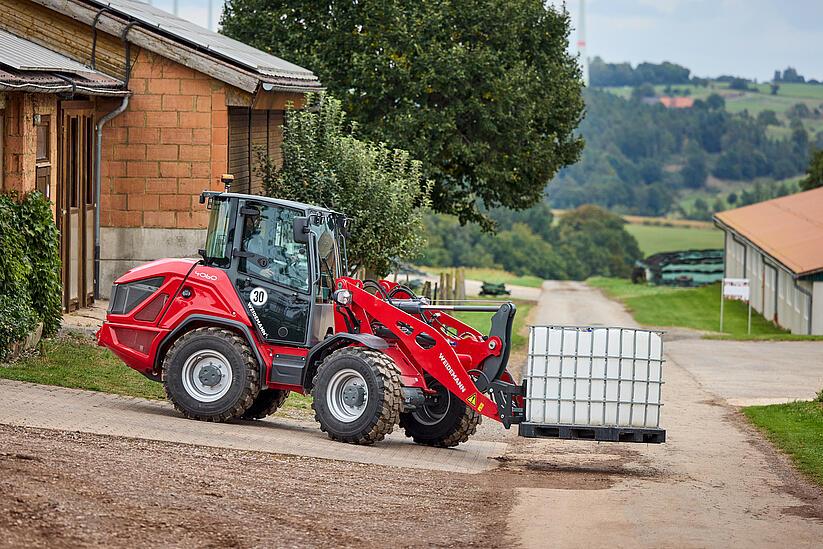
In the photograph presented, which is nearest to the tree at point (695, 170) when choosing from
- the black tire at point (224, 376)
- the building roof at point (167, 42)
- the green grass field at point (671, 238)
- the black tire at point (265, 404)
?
the green grass field at point (671, 238)

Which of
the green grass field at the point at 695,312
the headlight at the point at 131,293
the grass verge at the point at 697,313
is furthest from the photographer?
the green grass field at the point at 695,312

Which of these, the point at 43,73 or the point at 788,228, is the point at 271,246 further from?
the point at 788,228

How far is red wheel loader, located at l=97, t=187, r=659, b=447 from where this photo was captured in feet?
49.6

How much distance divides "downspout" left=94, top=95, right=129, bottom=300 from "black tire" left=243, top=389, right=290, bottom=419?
6.92 meters

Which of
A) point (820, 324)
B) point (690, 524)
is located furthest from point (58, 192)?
point (820, 324)

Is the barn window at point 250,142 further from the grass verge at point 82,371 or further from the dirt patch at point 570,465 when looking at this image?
the dirt patch at point 570,465

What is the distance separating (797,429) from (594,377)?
623cm

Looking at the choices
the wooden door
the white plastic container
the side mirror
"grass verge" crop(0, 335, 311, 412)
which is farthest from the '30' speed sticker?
the wooden door

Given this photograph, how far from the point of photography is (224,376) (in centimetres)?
→ 1559

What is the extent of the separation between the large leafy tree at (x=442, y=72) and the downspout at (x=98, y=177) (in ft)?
45.3

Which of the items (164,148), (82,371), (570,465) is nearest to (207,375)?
(82,371)

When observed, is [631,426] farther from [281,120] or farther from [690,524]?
[281,120]

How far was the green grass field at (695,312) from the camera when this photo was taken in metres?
46.6

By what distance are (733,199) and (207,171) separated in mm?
164894
